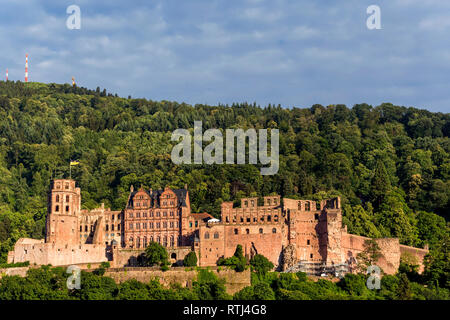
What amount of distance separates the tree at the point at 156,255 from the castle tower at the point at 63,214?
1370 centimetres

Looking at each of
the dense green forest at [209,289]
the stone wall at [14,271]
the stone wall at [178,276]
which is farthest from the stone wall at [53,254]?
the stone wall at [178,276]

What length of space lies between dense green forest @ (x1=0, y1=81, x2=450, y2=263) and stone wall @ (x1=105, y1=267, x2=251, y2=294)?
24.9 m

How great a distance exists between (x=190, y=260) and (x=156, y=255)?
4275 millimetres

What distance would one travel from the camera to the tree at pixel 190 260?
311 ft

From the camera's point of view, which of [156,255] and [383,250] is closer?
[156,255]

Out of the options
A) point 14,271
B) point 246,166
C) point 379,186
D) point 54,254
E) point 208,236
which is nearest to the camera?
point 14,271

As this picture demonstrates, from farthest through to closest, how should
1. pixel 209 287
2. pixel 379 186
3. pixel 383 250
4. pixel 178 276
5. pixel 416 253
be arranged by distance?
pixel 379 186, pixel 416 253, pixel 383 250, pixel 178 276, pixel 209 287

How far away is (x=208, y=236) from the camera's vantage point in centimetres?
9875

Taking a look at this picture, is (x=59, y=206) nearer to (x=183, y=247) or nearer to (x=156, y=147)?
(x=183, y=247)

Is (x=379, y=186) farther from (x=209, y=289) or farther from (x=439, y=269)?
(x=209, y=289)

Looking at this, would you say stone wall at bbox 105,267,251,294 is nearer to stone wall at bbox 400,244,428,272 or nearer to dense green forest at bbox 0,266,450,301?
dense green forest at bbox 0,266,450,301

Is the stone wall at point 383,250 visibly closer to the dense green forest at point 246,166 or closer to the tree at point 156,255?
the dense green forest at point 246,166

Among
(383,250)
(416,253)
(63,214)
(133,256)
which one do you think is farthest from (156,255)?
(416,253)
